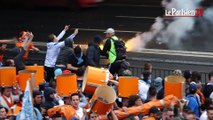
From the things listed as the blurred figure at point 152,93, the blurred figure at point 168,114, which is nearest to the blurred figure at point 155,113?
the blurred figure at point 168,114

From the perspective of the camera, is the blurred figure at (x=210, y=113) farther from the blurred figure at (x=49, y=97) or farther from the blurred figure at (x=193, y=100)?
the blurred figure at (x=49, y=97)

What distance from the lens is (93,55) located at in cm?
1647

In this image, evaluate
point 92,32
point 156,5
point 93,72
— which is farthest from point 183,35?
point 93,72

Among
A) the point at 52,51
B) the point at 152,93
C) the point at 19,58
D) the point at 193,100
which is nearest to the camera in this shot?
the point at 152,93

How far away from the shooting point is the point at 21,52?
15.9 meters

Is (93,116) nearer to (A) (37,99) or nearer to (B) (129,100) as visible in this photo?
(B) (129,100)

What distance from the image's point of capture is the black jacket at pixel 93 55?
53.8 feet

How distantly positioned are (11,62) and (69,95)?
3132mm

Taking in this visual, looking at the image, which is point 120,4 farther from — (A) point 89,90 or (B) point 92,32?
(A) point 89,90

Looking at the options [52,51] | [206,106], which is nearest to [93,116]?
[206,106]

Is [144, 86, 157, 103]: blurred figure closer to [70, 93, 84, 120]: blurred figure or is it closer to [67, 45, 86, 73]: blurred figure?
[70, 93, 84, 120]: blurred figure

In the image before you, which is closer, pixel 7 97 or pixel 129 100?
pixel 129 100

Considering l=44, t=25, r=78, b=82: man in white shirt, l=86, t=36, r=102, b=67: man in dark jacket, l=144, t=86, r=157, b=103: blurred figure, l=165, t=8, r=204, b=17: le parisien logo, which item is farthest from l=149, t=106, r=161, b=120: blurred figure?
l=165, t=8, r=204, b=17: le parisien logo

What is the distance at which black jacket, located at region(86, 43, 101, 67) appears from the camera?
646 inches
